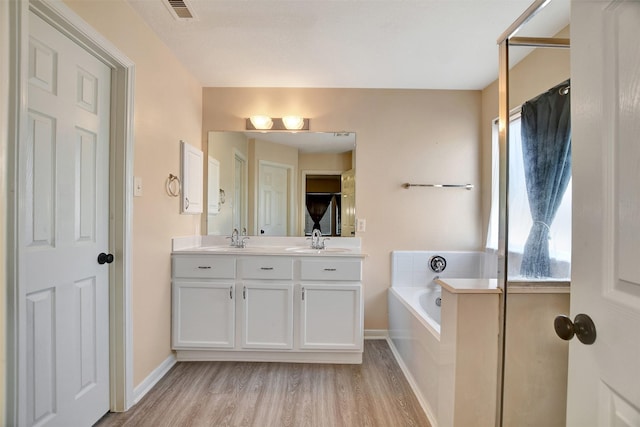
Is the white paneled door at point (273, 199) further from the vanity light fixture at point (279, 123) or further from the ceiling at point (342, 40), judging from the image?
the ceiling at point (342, 40)

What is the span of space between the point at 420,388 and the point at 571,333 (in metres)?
1.42

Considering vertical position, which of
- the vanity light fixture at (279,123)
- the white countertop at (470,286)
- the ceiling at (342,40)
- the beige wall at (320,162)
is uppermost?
the ceiling at (342,40)

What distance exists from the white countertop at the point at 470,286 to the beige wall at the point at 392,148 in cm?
141

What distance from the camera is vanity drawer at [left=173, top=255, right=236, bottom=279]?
2.28 m

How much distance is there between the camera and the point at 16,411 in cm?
108

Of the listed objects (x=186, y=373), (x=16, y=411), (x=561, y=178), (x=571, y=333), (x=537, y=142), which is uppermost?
(x=537, y=142)

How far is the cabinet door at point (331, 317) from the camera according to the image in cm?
226

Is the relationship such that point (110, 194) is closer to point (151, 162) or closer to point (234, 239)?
point (151, 162)

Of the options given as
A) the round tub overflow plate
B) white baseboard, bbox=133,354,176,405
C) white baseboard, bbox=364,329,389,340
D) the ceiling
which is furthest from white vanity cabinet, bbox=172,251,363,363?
the ceiling

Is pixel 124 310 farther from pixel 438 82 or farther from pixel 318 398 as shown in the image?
pixel 438 82

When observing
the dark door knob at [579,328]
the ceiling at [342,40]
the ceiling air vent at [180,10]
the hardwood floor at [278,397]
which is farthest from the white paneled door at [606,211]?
the ceiling air vent at [180,10]

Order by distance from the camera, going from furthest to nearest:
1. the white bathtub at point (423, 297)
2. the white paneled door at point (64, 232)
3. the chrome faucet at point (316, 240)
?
the chrome faucet at point (316, 240)
the white bathtub at point (423, 297)
the white paneled door at point (64, 232)

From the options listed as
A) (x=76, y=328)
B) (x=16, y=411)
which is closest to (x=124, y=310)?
(x=76, y=328)

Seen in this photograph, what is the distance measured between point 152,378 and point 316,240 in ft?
5.19
